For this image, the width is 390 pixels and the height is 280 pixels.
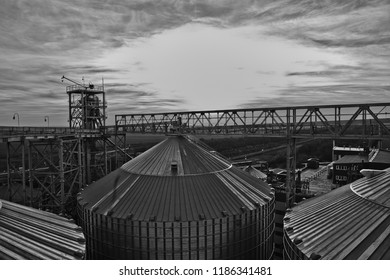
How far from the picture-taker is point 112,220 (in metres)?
20.8

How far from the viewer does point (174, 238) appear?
19.7 m

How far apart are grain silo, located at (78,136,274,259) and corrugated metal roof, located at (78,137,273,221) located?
0.07m

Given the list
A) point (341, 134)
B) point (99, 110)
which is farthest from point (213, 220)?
point (99, 110)

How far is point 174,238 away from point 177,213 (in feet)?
5.53

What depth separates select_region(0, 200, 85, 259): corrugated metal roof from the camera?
13.6 m

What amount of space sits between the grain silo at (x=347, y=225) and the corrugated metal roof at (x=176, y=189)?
4.61m

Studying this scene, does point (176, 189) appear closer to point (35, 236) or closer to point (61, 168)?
point (35, 236)

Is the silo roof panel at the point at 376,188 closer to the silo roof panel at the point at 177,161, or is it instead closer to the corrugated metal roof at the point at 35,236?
the silo roof panel at the point at 177,161

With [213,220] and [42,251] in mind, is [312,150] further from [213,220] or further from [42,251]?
[42,251]

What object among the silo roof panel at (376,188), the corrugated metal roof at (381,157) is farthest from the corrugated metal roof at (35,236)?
the corrugated metal roof at (381,157)

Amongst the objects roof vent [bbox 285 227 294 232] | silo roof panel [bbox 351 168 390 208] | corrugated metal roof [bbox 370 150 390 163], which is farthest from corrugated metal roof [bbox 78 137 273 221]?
corrugated metal roof [bbox 370 150 390 163]

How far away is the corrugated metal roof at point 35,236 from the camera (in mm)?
13648

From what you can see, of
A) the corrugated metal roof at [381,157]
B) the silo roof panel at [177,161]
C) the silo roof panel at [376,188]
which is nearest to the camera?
the silo roof panel at [376,188]

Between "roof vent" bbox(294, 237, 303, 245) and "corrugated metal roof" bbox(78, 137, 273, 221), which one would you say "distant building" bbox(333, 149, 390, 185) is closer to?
"corrugated metal roof" bbox(78, 137, 273, 221)
